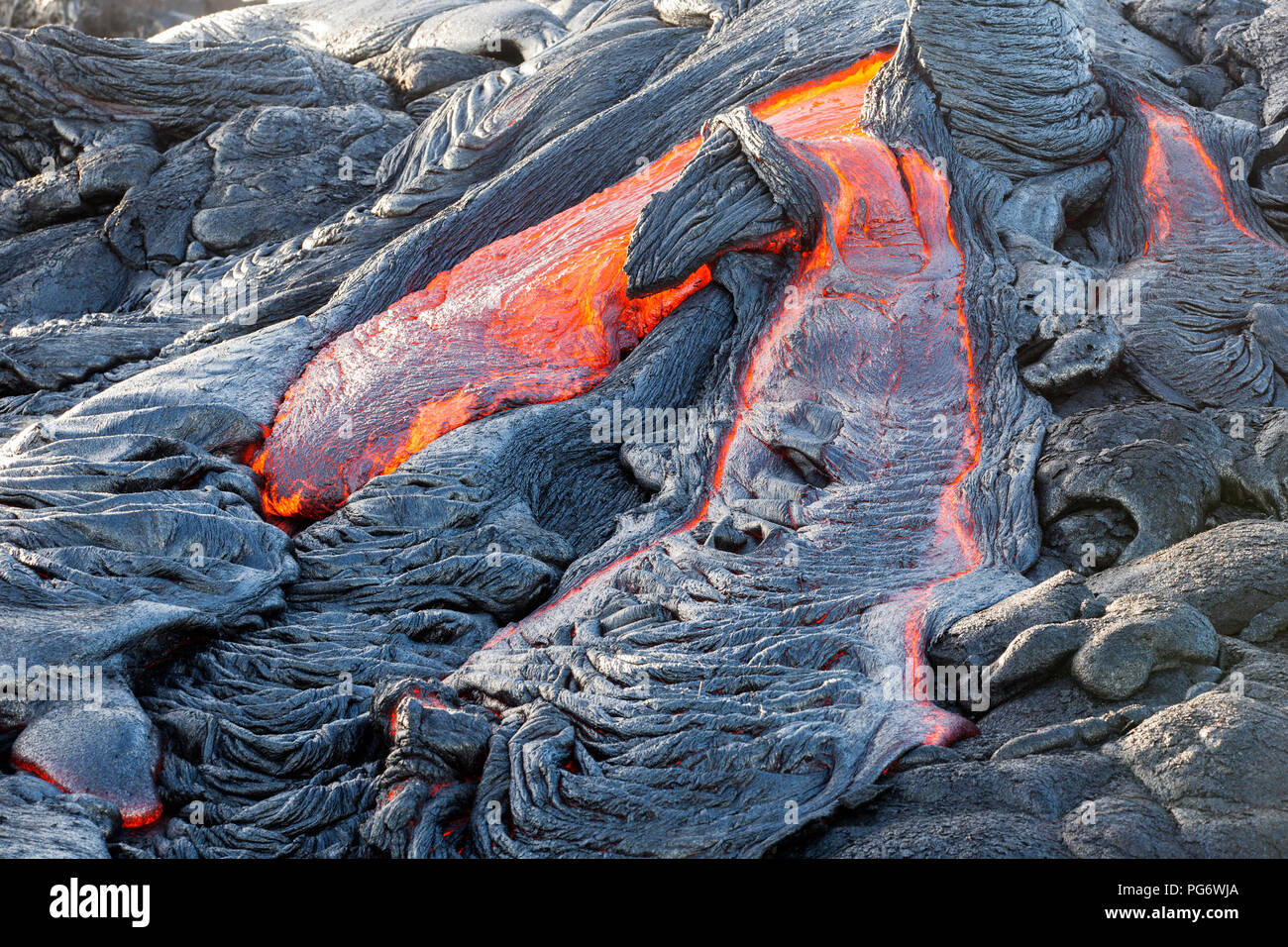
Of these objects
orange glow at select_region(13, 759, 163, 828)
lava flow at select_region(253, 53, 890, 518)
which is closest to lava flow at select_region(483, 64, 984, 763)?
lava flow at select_region(253, 53, 890, 518)

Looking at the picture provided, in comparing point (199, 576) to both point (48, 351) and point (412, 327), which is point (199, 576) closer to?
point (412, 327)

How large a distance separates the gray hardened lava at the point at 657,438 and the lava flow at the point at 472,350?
0.04m

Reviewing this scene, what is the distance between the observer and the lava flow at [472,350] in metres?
8.20

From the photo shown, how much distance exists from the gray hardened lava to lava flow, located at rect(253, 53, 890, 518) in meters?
0.04

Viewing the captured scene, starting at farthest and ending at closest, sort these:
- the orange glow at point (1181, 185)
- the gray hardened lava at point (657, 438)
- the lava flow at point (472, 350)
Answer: the orange glow at point (1181, 185) < the lava flow at point (472, 350) < the gray hardened lava at point (657, 438)

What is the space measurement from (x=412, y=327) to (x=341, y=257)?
171 centimetres

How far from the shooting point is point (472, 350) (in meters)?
8.71

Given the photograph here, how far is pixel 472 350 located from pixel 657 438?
1637 millimetres

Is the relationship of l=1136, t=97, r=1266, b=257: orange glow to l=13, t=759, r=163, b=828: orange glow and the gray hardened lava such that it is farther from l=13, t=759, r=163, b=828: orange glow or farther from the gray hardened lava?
l=13, t=759, r=163, b=828: orange glow

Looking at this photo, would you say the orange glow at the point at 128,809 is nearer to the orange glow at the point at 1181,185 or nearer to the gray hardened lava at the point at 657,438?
the gray hardened lava at the point at 657,438

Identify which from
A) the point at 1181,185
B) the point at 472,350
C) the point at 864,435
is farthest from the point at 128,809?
the point at 1181,185

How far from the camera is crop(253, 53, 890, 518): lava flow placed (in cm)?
820

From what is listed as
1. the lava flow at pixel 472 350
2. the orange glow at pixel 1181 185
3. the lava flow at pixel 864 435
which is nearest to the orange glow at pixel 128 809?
the lava flow at pixel 864 435

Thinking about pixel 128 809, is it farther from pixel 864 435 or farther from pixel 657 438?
pixel 864 435
